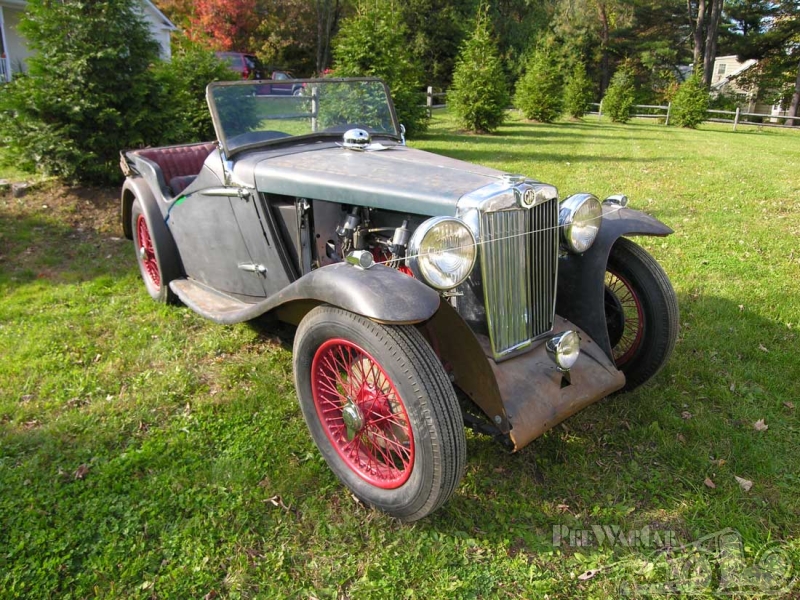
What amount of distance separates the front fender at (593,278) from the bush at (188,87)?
583 cm

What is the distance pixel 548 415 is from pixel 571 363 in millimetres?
267

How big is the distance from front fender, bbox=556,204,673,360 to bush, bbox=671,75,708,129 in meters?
22.1

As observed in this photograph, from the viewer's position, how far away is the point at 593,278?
287 centimetres

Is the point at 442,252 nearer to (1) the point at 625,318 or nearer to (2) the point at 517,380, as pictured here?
(2) the point at 517,380

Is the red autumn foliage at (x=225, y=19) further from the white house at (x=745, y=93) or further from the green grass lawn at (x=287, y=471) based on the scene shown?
the white house at (x=745, y=93)

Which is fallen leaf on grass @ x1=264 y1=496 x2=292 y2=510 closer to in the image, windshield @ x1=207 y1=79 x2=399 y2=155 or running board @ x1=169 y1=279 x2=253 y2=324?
running board @ x1=169 y1=279 x2=253 y2=324

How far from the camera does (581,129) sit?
18125 mm

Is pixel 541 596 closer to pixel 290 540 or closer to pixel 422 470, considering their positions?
pixel 422 470

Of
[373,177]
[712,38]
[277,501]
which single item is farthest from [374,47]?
[712,38]

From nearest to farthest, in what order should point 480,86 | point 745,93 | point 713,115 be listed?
point 480,86
point 713,115
point 745,93

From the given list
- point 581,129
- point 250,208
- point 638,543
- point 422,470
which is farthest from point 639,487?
point 581,129

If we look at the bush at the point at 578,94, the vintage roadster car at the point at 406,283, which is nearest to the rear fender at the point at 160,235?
the vintage roadster car at the point at 406,283

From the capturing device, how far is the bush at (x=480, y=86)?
14461mm

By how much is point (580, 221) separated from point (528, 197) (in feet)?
1.51
